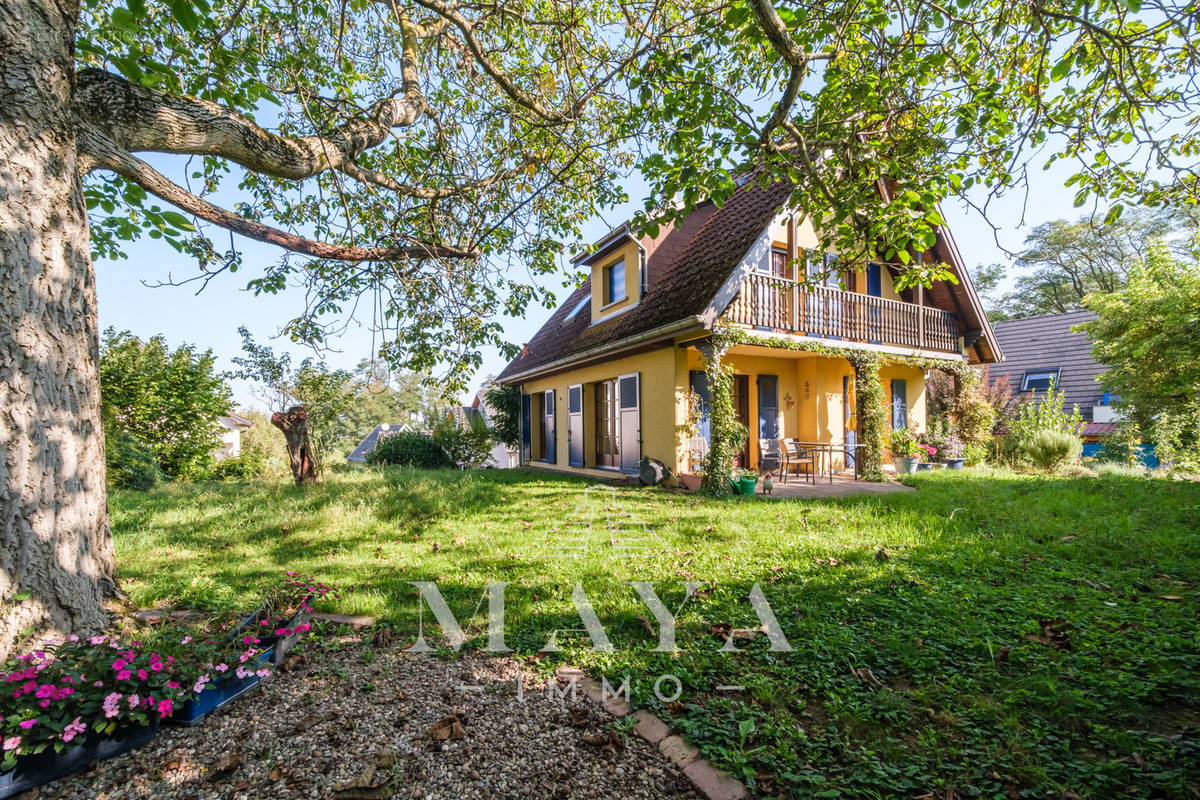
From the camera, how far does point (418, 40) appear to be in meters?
5.50

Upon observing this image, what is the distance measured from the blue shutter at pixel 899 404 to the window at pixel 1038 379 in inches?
408

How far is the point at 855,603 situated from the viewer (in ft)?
10.5

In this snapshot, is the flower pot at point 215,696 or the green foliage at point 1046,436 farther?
the green foliage at point 1046,436

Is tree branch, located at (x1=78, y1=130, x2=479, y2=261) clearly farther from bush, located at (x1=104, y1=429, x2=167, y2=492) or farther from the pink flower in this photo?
bush, located at (x1=104, y1=429, x2=167, y2=492)

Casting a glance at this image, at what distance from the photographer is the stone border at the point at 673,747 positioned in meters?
1.67

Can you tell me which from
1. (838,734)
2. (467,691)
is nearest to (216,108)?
(467,691)

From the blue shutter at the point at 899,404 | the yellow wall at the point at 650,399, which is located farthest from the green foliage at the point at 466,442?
the blue shutter at the point at 899,404

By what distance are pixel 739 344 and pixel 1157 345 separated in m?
11.1

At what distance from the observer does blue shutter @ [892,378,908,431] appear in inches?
487

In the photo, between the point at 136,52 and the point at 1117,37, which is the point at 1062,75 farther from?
the point at 136,52

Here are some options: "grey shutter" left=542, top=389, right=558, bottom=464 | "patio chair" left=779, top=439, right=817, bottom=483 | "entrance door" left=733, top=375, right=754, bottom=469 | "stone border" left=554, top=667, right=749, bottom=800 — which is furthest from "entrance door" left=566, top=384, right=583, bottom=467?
"stone border" left=554, top=667, right=749, bottom=800

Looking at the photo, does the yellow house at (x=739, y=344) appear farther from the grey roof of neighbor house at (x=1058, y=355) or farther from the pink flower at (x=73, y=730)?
the grey roof of neighbor house at (x=1058, y=355)

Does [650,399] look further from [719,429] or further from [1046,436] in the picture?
[1046,436]

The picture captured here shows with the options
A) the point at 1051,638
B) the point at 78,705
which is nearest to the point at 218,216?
the point at 78,705
